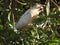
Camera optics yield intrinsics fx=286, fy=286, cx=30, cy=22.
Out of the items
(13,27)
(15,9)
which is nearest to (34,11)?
(13,27)

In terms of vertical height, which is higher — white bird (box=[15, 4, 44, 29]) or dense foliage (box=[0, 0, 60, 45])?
white bird (box=[15, 4, 44, 29])

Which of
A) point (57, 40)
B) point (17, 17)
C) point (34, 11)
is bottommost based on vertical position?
point (57, 40)

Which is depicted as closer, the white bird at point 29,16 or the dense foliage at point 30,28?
the white bird at point 29,16

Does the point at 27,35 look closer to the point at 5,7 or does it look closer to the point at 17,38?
the point at 17,38

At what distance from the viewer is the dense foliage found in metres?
1.73

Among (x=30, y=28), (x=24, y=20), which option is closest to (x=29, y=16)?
(x=24, y=20)

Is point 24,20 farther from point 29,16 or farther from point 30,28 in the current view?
point 30,28

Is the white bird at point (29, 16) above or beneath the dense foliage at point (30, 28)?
above

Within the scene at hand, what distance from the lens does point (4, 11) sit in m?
1.86

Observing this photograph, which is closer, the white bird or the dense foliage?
the white bird

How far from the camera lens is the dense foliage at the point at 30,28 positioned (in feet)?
5.67

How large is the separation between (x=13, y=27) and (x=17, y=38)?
104 mm

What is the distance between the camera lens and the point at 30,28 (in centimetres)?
174

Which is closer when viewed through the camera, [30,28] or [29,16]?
[29,16]
